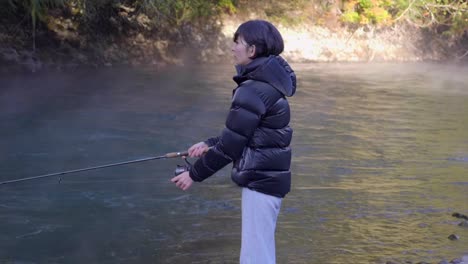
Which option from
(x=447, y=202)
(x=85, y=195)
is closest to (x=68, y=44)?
(x=85, y=195)

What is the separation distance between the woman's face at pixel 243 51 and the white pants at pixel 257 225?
0.64 meters

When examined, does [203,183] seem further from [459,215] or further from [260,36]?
[260,36]

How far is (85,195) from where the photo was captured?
23.0ft

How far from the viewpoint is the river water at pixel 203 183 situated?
5617mm

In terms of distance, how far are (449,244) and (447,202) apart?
144 centimetres

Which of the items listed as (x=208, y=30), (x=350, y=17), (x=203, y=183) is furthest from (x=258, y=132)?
(x=350, y=17)

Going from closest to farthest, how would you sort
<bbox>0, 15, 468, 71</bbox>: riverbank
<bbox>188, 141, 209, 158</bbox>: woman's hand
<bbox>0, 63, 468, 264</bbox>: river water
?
<bbox>188, 141, 209, 158</bbox>: woman's hand < <bbox>0, 63, 468, 264</bbox>: river water < <bbox>0, 15, 468, 71</bbox>: riverbank

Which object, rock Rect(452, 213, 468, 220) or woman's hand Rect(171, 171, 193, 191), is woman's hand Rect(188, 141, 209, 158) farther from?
rock Rect(452, 213, 468, 220)

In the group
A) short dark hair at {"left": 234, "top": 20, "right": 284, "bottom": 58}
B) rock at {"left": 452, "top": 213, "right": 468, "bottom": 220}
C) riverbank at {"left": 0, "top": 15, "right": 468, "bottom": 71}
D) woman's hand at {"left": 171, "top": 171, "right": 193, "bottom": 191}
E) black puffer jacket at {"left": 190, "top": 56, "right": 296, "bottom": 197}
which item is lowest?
riverbank at {"left": 0, "top": 15, "right": 468, "bottom": 71}

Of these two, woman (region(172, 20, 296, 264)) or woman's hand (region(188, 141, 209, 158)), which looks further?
woman's hand (region(188, 141, 209, 158))

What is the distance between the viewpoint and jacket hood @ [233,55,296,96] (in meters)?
3.58

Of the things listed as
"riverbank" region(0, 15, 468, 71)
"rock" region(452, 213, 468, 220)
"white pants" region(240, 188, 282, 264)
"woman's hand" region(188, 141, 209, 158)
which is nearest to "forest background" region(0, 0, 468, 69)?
"riverbank" region(0, 15, 468, 71)

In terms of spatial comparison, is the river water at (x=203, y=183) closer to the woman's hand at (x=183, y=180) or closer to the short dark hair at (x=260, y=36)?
the woman's hand at (x=183, y=180)

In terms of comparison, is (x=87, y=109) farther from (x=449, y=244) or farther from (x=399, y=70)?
(x=399, y=70)
